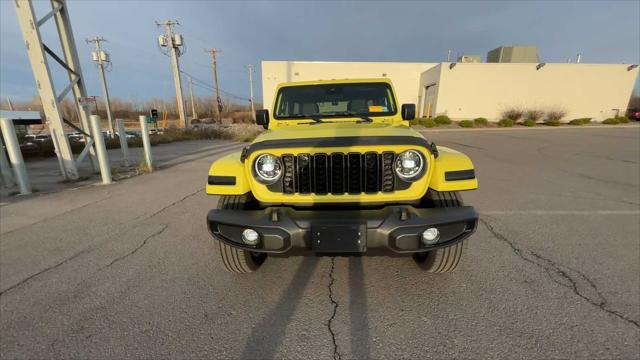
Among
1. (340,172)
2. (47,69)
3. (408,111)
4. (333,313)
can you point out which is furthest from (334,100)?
(47,69)

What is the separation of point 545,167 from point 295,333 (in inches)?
327

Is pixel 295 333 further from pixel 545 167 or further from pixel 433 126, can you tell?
pixel 433 126

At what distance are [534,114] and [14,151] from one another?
104 feet

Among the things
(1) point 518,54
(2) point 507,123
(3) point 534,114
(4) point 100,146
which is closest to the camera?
(4) point 100,146

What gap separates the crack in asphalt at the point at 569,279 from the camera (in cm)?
198

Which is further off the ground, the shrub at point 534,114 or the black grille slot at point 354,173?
the shrub at point 534,114

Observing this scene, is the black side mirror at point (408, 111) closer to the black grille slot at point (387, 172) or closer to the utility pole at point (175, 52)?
the black grille slot at point (387, 172)

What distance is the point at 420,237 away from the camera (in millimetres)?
1745

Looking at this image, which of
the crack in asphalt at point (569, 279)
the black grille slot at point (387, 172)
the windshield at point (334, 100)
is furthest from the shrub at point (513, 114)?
the black grille slot at point (387, 172)

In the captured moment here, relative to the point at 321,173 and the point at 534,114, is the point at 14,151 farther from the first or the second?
the point at 534,114

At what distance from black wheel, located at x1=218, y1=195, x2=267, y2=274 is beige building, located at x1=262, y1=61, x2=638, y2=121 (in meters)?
25.1

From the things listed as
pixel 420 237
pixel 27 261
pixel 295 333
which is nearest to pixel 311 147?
pixel 420 237

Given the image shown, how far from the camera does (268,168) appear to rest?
1958 millimetres

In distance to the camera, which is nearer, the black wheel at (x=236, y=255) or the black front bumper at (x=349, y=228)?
the black front bumper at (x=349, y=228)
